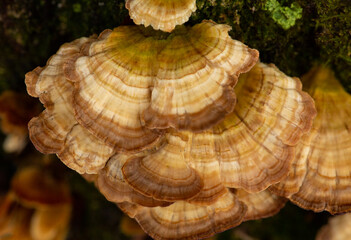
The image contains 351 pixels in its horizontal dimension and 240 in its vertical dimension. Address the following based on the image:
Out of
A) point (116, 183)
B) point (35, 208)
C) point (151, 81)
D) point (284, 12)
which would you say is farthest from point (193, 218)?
point (35, 208)

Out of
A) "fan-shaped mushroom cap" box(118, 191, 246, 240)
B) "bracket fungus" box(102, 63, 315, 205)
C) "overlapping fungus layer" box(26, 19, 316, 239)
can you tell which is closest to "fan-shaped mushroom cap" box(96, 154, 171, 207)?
"overlapping fungus layer" box(26, 19, 316, 239)

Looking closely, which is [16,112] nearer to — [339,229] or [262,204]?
[262,204]

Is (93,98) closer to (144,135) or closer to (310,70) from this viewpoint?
(144,135)

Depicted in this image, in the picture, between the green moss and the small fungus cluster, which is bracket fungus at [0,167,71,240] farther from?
the green moss


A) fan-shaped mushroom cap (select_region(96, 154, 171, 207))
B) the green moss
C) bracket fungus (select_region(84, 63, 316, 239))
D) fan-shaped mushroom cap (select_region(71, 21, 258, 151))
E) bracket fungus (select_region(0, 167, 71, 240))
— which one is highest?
the green moss

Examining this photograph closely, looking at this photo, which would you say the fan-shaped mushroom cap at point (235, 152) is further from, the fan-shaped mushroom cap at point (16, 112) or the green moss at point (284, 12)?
the fan-shaped mushroom cap at point (16, 112)
